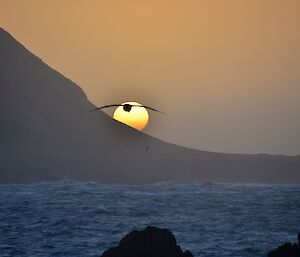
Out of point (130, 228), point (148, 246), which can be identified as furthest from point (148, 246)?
point (130, 228)

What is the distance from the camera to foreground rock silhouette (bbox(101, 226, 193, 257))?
41.0 m

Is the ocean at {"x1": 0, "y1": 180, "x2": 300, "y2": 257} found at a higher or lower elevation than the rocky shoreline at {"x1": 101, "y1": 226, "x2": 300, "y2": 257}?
higher

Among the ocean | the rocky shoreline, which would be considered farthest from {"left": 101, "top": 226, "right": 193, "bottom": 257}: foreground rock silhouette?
the ocean

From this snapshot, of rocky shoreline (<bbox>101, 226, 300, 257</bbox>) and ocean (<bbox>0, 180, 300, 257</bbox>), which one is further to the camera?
ocean (<bbox>0, 180, 300, 257</bbox>)

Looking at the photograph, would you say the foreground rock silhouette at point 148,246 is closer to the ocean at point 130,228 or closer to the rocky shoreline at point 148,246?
the rocky shoreline at point 148,246

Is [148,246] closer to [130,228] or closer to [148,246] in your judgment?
[148,246]

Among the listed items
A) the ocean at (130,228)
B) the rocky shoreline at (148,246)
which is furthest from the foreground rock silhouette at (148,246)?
the ocean at (130,228)

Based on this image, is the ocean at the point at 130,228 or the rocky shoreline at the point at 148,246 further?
the ocean at the point at 130,228

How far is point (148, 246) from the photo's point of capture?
41.1 m

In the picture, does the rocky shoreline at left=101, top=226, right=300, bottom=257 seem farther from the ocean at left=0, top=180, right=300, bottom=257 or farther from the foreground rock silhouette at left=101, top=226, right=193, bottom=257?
the ocean at left=0, top=180, right=300, bottom=257

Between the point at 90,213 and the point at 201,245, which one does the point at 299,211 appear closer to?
the point at 90,213

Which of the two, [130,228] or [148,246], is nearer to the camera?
[148,246]

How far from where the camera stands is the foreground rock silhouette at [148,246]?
135 feet

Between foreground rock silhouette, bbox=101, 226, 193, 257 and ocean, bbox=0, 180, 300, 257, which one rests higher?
ocean, bbox=0, 180, 300, 257
